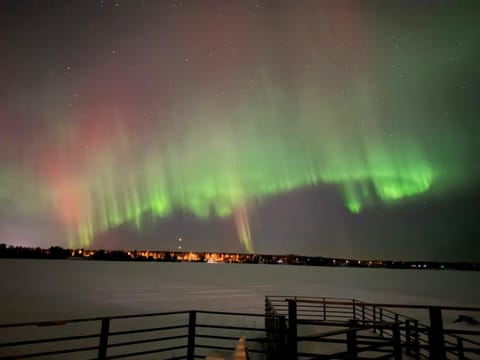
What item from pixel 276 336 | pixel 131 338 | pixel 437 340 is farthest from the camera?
pixel 131 338

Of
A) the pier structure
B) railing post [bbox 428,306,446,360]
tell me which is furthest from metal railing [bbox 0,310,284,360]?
railing post [bbox 428,306,446,360]

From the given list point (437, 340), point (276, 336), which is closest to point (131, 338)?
point (276, 336)

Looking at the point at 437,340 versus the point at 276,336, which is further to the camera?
the point at 276,336

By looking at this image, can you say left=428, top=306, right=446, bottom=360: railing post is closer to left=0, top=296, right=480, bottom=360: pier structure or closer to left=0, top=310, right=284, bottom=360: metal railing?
left=0, top=296, right=480, bottom=360: pier structure

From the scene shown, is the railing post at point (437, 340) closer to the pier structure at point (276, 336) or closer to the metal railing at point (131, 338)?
the pier structure at point (276, 336)

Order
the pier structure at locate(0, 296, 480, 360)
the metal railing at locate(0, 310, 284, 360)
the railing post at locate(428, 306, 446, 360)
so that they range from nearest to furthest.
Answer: the pier structure at locate(0, 296, 480, 360) → the railing post at locate(428, 306, 446, 360) → the metal railing at locate(0, 310, 284, 360)

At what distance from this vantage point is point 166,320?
36.7m

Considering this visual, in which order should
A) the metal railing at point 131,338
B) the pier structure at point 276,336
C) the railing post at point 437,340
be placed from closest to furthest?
the pier structure at point 276,336 → the railing post at point 437,340 → the metal railing at point 131,338

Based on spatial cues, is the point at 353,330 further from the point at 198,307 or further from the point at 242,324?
the point at 198,307

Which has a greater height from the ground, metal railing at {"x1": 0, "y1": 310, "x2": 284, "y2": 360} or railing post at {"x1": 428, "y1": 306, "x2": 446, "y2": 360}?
railing post at {"x1": 428, "y1": 306, "x2": 446, "y2": 360}

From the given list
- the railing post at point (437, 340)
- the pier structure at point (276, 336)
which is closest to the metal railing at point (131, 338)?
the pier structure at point (276, 336)

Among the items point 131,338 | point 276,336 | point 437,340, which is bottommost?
point 131,338

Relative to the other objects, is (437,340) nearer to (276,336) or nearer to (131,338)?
(276,336)

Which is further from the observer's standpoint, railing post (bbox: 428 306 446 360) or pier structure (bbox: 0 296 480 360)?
railing post (bbox: 428 306 446 360)
